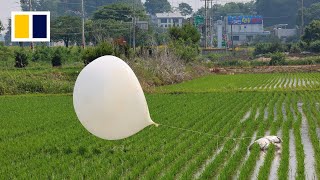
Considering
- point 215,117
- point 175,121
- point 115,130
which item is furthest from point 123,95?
point 215,117

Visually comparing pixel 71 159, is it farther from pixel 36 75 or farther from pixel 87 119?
pixel 36 75

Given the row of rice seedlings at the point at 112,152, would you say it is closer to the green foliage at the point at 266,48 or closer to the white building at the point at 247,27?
the green foliage at the point at 266,48

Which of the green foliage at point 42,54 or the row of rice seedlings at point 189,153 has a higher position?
the green foliage at point 42,54

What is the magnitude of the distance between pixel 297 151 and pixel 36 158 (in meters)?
4.96

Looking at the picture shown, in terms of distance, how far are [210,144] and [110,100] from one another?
4380 millimetres

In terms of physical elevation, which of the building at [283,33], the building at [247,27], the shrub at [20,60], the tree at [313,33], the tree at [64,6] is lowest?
the shrub at [20,60]

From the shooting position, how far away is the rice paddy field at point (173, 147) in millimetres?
8398

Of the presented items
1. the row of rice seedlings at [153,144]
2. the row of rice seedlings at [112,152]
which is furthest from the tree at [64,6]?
the row of rice seedlings at [112,152]

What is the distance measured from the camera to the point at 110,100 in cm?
712

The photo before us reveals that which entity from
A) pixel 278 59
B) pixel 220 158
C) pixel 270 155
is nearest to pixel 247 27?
pixel 278 59

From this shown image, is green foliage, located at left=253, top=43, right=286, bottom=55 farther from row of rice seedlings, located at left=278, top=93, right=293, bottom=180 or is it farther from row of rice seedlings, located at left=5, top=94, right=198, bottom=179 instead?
row of rice seedlings, located at left=5, top=94, right=198, bottom=179

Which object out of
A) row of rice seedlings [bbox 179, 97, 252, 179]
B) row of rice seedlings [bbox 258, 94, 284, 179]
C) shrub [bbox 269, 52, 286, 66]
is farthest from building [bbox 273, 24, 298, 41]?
row of rice seedlings [bbox 179, 97, 252, 179]

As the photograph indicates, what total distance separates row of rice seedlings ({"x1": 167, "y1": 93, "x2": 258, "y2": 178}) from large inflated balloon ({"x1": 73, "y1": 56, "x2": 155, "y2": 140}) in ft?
4.26

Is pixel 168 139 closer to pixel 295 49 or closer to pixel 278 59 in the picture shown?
Answer: pixel 278 59
